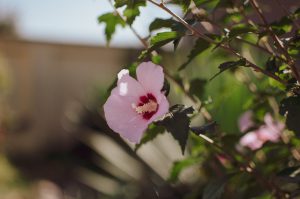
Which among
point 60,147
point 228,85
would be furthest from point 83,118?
point 228,85

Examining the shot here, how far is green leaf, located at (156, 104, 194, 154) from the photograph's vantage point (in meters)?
0.82

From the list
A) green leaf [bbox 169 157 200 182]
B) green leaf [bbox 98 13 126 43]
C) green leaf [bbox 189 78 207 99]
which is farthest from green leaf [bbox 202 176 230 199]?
green leaf [bbox 98 13 126 43]

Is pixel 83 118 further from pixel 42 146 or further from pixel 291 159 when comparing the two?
pixel 291 159

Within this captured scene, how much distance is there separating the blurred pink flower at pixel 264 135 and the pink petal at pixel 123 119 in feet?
2.11

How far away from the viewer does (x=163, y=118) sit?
846mm

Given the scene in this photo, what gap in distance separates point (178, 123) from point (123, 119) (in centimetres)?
12

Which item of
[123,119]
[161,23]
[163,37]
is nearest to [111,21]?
[161,23]

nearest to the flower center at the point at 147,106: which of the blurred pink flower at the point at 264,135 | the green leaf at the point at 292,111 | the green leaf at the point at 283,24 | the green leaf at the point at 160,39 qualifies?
the green leaf at the point at 160,39

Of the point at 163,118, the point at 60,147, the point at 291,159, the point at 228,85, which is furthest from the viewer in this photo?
the point at 60,147

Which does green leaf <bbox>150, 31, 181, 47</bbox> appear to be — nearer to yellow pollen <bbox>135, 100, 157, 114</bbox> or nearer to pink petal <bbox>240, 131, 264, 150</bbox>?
yellow pollen <bbox>135, 100, 157, 114</bbox>

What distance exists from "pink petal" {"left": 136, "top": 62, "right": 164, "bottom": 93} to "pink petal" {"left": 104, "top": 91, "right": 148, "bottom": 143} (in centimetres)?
5

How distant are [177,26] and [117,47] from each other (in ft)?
31.2

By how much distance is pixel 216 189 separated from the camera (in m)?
1.17

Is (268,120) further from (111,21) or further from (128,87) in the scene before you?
(128,87)
